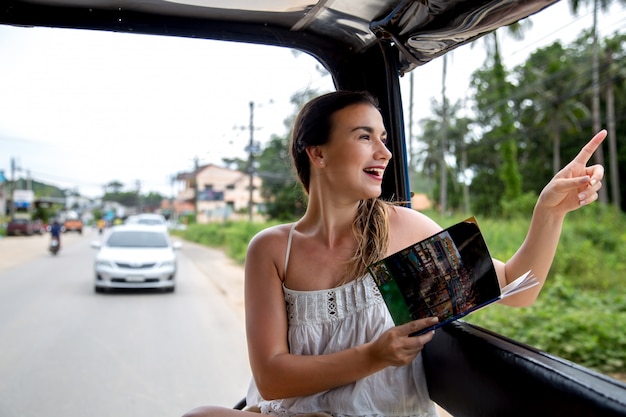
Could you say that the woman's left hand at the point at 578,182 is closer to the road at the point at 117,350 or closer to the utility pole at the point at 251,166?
the road at the point at 117,350

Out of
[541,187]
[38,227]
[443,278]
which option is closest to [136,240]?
[443,278]

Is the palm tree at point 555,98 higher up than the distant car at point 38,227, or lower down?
higher up

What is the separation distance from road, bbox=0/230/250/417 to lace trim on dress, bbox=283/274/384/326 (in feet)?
9.03

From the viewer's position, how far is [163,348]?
652 centimetres

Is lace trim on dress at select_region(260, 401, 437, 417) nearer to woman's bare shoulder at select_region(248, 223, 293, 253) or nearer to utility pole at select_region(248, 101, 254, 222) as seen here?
woman's bare shoulder at select_region(248, 223, 293, 253)

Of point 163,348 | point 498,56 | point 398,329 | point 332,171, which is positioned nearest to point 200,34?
point 332,171

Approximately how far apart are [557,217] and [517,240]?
9.33 metres

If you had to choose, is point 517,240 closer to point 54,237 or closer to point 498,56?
point 498,56

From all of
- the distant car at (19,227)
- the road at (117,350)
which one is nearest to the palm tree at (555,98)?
the road at (117,350)

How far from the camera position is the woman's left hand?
66.6 inches

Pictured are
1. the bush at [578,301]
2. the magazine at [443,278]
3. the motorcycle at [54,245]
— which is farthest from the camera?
the motorcycle at [54,245]

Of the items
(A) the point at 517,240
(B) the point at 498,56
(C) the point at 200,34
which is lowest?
(A) the point at 517,240

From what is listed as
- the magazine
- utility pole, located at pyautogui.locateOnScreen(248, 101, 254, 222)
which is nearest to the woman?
the magazine

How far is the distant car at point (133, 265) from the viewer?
10.5m
